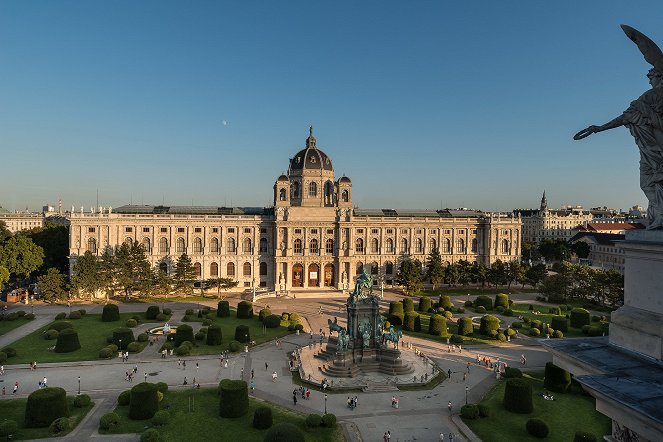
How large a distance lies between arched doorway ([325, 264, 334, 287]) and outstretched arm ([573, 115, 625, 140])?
83853 mm

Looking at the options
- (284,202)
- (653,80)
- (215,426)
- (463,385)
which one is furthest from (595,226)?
(653,80)

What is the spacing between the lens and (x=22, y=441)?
2941 cm

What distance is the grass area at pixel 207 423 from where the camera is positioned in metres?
31.0

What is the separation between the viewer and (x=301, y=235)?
9294cm

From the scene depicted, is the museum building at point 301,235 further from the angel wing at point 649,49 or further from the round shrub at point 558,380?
the angel wing at point 649,49

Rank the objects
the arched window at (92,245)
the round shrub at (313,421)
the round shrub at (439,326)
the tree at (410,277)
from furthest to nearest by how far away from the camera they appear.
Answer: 1. the arched window at (92,245)
2. the tree at (410,277)
3. the round shrub at (439,326)
4. the round shrub at (313,421)

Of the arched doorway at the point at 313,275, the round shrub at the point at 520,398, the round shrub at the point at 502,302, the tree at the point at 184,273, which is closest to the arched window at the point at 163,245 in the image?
the tree at the point at 184,273

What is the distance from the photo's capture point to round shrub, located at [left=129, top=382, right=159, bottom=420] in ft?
107

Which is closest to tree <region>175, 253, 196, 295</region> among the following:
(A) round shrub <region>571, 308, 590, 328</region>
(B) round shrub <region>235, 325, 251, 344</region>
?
(B) round shrub <region>235, 325, 251, 344</region>

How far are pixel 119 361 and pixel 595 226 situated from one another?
150441 millimetres

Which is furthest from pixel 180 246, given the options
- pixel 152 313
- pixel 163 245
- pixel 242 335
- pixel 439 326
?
pixel 439 326

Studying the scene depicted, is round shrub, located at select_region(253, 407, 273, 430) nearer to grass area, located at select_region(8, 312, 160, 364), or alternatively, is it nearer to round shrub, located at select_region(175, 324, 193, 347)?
round shrub, located at select_region(175, 324, 193, 347)

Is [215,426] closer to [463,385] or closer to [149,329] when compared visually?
[463,385]

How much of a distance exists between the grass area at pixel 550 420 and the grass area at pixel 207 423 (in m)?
10.9
